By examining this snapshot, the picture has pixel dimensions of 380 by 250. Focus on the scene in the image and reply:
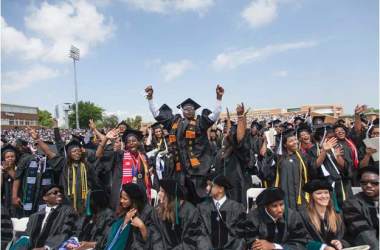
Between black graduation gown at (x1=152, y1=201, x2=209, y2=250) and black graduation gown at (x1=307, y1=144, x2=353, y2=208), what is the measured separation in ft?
6.87

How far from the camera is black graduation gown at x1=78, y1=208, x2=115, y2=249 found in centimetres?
469

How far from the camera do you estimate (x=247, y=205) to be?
6.36 metres

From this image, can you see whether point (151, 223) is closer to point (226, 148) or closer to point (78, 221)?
point (78, 221)

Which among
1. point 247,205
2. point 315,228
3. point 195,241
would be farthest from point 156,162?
point 315,228

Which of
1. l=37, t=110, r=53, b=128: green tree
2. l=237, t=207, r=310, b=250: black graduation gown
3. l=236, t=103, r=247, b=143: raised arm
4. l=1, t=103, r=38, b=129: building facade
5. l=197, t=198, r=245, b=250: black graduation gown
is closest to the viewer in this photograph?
l=237, t=207, r=310, b=250: black graduation gown

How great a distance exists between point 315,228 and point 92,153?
12.5 ft

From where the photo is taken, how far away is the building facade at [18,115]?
61.8 meters

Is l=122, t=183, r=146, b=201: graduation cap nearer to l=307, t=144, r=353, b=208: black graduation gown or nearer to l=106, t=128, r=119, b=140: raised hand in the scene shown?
l=106, t=128, r=119, b=140: raised hand

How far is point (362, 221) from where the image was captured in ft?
13.0

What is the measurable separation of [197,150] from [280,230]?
2.06 meters

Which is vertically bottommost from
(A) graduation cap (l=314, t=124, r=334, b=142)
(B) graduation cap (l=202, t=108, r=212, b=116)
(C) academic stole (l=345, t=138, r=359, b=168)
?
(C) academic stole (l=345, t=138, r=359, b=168)

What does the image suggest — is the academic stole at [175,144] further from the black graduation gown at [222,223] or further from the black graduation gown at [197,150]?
the black graduation gown at [222,223]

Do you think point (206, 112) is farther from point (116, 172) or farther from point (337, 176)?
point (337, 176)

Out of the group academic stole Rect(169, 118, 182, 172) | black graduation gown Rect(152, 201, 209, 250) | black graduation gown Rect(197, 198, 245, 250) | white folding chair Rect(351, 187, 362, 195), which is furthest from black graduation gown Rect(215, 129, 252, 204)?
black graduation gown Rect(152, 201, 209, 250)
